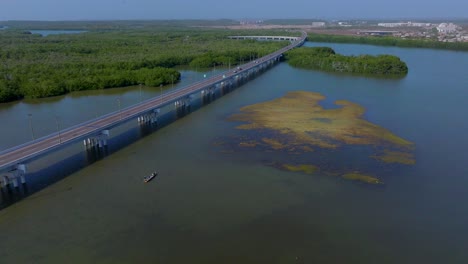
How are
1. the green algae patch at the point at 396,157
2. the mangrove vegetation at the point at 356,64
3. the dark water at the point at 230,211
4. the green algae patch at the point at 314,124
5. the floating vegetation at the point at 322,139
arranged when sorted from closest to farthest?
1. the dark water at the point at 230,211
2. the floating vegetation at the point at 322,139
3. the green algae patch at the point at 396,157
4. the green algae patch at the point at 314,124
5. the mangrove vegetation at the point at 356,64

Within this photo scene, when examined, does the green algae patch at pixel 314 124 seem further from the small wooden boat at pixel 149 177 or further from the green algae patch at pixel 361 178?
the small wooden boat at pixel 149 177

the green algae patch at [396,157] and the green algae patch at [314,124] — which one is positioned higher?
the green algae patch at [314,124]

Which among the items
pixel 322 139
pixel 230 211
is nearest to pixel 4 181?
pixel 230 211

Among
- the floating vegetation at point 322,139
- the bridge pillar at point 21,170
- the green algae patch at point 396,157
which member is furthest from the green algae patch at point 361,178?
the bridge pillar at point 21,170

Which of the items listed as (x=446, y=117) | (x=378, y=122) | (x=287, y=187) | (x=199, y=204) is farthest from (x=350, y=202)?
(x=446, y=117)

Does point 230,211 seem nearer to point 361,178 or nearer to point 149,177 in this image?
point 149,177

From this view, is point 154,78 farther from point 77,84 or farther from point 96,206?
point 96,206

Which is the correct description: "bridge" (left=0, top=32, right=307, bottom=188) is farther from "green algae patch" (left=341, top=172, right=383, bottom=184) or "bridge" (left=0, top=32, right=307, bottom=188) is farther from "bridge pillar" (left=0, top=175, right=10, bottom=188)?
"green algae patch" (left=341, top=172, right=383, bottom=184)
